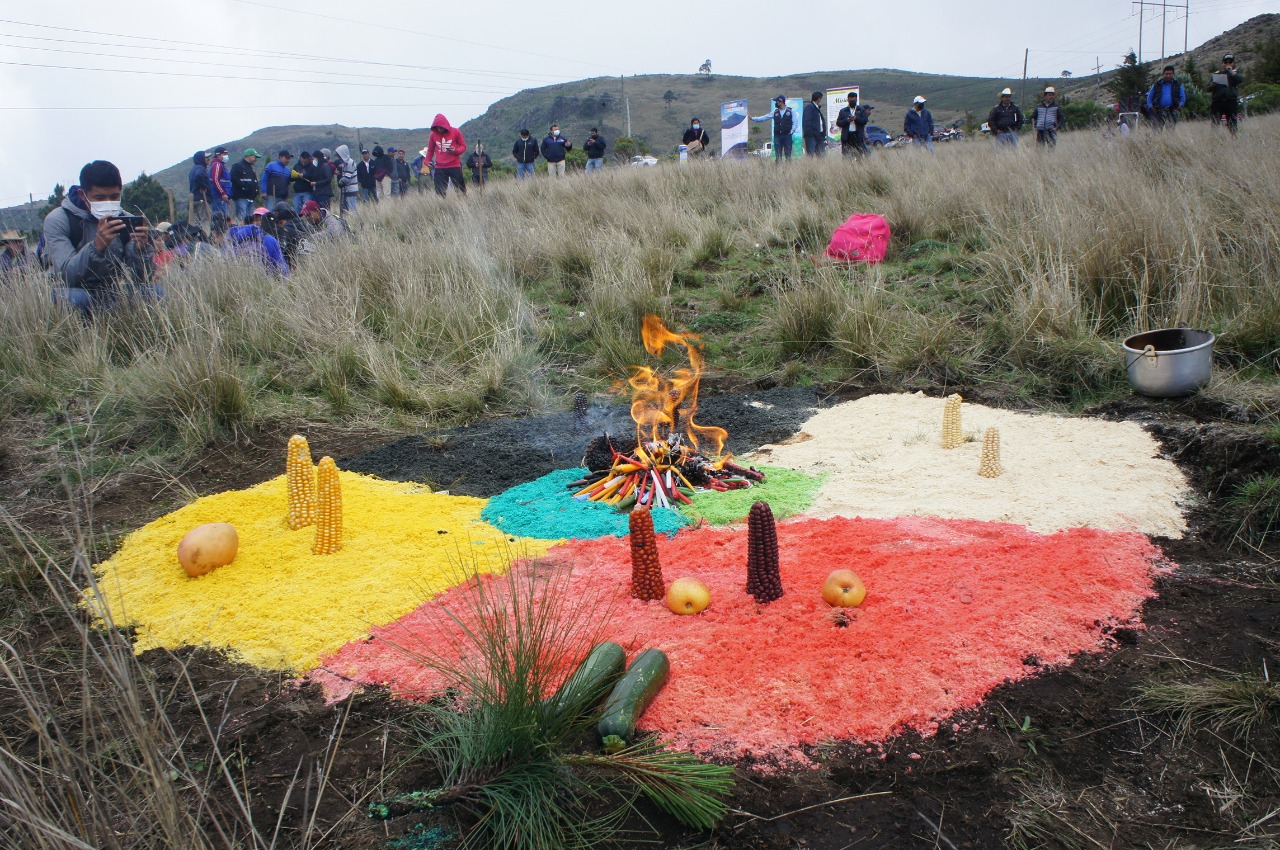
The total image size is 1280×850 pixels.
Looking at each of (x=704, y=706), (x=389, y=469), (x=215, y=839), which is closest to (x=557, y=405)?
(x=389, y=469)

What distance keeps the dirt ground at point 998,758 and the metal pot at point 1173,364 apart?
182cm

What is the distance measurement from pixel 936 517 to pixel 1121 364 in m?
2.60

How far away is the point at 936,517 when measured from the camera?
3.88 m

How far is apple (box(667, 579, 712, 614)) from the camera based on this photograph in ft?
10.2

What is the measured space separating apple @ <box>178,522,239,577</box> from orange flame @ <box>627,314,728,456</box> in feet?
7.19

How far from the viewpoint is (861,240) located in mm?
8352

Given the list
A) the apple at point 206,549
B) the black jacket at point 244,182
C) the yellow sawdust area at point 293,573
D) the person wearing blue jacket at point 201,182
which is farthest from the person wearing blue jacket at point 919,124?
the apple at point 206,549

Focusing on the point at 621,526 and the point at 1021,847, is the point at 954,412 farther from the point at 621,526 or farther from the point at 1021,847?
the point at 1021,847

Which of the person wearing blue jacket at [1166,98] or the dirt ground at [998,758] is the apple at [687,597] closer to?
the dirt ground at [998,758]

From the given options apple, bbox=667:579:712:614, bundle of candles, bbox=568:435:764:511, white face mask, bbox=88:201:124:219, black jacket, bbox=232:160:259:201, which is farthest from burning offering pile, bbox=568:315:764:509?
black jacket, bbox=232:160:259:201

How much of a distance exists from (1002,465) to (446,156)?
12635mm

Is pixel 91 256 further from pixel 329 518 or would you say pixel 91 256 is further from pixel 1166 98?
pixel 1166 98

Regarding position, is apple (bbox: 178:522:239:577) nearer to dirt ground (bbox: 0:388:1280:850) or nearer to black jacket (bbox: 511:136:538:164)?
dirt ground (bbox: 0:388:1280:850)

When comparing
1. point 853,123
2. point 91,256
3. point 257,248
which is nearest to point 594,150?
Result: point 853,123
